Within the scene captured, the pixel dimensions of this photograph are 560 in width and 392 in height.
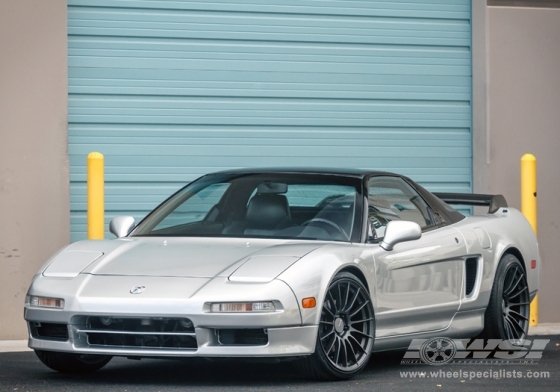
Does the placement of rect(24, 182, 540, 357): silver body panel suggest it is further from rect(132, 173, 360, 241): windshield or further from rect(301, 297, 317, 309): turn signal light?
rect(132, 173, 360, 241): windshield

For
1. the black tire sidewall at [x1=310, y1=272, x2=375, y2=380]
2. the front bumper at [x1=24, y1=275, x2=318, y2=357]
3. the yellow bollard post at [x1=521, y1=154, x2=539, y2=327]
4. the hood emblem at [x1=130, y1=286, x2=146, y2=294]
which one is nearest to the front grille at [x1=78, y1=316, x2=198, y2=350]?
the front bumper at [x1=24, y1=275, x2=318, y2=357]

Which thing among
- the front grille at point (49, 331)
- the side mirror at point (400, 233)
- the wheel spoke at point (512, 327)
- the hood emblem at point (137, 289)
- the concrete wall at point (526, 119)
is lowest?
the wheel spoke at point (512, 327)

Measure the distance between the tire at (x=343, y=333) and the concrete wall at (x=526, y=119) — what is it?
517 cm

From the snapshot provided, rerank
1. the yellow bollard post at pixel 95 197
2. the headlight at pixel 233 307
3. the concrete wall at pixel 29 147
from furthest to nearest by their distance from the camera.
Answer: the concrete wall at pixel 29 147 → the yellow bollard post at pixel 95 197 → the headlight at pixel 233 307

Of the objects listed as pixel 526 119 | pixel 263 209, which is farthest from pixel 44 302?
pixel 526 119

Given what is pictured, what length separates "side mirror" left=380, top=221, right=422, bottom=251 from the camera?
21.8 feet

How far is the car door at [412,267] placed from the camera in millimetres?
6695

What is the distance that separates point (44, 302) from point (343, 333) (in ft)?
5.37

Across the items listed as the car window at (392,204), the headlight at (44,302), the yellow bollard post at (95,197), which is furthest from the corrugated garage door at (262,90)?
the headlight at (44,302)

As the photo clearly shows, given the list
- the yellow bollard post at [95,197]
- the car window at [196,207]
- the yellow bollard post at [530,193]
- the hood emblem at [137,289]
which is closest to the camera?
the hood emblem at [137,289]

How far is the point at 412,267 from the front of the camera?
695 centimetres

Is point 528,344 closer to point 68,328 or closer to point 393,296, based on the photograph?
point 393,296

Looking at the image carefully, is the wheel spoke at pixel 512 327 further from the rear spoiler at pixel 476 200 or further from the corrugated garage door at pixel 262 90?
the corrugated garage door at pixel 262 90

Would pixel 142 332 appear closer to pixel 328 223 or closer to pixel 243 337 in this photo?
pixel 243 337
